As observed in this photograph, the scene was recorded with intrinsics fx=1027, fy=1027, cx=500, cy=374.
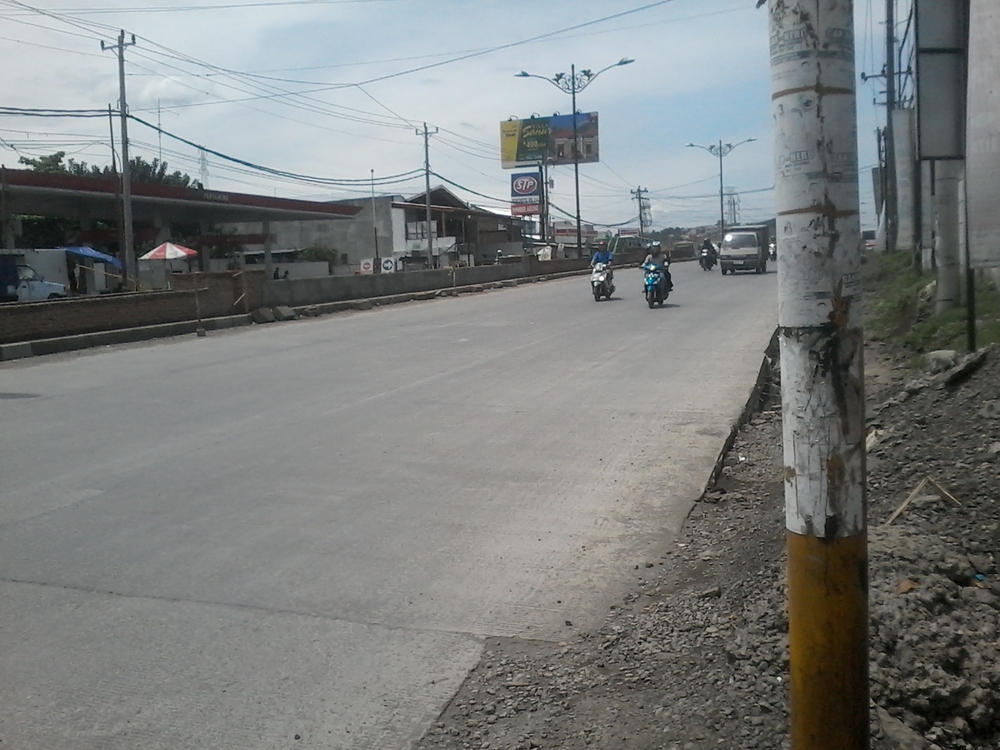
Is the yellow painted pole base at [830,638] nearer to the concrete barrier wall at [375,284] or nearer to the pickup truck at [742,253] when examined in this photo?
A: the concrete barrier wall at [375,284]

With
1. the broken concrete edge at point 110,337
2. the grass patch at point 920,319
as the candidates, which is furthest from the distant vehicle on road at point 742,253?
the broken concrete edge at point 110,337

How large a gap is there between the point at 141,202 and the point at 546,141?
2038 inches

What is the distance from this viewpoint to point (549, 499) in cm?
743

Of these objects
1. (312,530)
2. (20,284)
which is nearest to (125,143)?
(20,284)

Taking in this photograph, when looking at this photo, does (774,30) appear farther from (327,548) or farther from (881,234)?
(881,234)

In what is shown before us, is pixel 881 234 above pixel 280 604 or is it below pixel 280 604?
above

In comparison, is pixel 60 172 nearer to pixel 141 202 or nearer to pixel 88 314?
pixel 141 202

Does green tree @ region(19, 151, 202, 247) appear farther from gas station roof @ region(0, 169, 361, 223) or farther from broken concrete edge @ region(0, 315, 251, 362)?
broken concrete edge @ region(0, 315, 251, 362)

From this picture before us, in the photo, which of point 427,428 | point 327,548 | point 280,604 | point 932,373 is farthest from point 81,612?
point 932,373

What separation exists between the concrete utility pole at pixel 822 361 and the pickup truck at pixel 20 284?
33.1 metres

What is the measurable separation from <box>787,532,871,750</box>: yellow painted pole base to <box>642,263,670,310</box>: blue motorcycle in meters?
23.1

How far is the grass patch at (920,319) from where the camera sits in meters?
12.4

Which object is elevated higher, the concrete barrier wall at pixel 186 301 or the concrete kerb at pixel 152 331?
the concrete barrier wall at pixel 186 301

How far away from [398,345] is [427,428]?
26.8 ft
